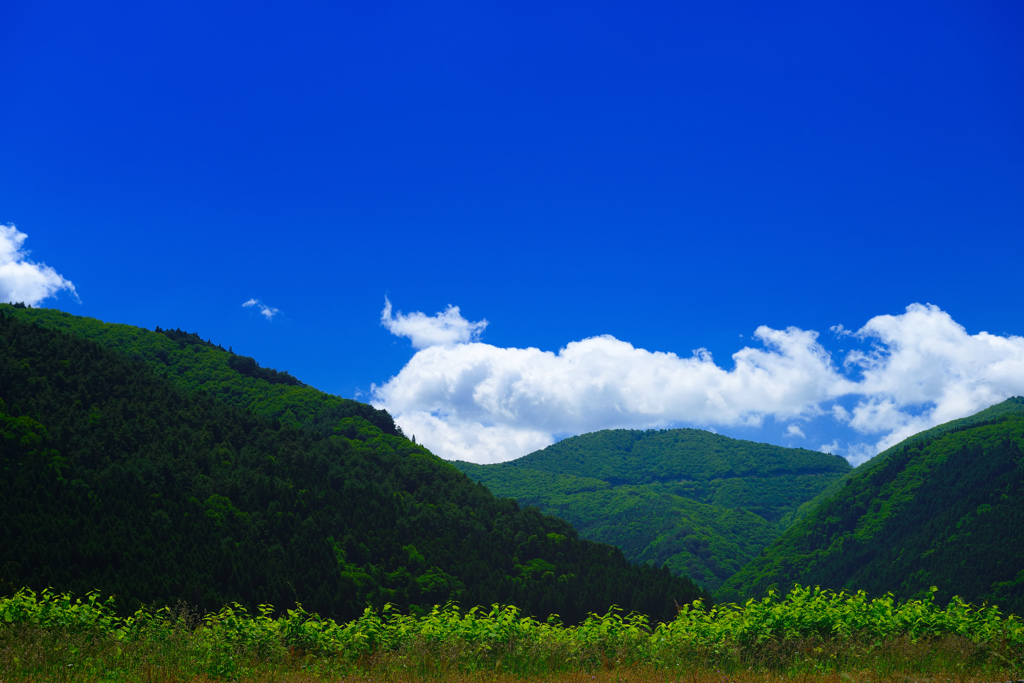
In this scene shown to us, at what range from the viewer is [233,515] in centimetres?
3931

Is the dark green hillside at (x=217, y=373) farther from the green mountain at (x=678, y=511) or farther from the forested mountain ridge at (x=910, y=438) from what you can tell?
the forested mountain ridge at (x=910, y=438)

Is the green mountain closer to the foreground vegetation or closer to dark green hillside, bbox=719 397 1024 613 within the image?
dark green hillside, bbox=719 397 1024 613

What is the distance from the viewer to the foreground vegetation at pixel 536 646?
9.66 metres

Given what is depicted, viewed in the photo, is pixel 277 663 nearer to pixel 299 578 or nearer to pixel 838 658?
pixel 838 658

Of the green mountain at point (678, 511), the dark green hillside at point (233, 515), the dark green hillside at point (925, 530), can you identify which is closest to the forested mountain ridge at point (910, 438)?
the green mountain at point (678, 511)

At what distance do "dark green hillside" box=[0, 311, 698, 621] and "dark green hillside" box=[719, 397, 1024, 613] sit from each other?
60.8 metres

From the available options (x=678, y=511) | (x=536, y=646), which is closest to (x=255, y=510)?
(x=536, y=646)

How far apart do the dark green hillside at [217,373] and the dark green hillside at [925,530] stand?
76.2 m

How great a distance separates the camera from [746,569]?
11988 centimetres

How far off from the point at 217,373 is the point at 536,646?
76.2 m

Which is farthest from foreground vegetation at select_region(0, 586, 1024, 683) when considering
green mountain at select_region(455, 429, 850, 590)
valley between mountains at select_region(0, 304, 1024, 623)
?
green mountain at select_region(455, 429, 850, 590)

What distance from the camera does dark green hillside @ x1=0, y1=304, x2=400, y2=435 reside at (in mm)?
70062

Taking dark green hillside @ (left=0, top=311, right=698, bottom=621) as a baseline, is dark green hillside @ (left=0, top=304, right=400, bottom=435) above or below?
above

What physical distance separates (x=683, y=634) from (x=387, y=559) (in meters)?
33.9
